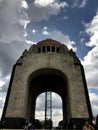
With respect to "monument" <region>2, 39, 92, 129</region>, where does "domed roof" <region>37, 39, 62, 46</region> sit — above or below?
above

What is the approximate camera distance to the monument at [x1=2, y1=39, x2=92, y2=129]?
22478 mm

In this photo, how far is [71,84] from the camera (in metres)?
24.7

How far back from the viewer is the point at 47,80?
31.5m

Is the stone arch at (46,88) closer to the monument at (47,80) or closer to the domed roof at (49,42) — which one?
the monument at (47,80)

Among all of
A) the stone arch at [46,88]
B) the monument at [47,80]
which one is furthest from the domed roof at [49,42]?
the stone arch at [46,88]

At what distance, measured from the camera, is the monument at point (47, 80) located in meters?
22.5

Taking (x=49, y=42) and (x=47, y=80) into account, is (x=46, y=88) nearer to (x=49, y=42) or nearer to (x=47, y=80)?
(x=47, y=80)

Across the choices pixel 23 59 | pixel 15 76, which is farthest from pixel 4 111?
pixel 23 59

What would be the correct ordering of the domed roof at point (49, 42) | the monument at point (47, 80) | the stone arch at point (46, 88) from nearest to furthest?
the monument at point (47, 80)
the stone arch at point (46, 88)
the domed roof at point (49, 42)

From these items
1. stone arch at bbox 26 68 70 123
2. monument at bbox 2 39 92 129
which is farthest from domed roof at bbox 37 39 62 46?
stone arch at bbox 26 68 70 123

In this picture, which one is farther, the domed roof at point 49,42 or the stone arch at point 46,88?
the domed roof at point 49,42

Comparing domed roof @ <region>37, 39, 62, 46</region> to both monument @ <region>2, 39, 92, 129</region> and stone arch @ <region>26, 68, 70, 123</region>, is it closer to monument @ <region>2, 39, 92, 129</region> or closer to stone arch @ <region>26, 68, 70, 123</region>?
monument @ <region>2, 39, 92, 129</region>

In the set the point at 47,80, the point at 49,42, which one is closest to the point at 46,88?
the point at 47,80

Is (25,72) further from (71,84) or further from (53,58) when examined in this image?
(71,84)
